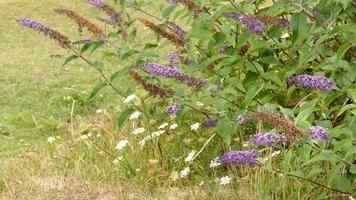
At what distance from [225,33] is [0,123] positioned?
15.3 feet

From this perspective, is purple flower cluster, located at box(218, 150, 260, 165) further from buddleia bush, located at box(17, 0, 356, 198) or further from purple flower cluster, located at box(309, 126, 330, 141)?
purple flower cluster, located at box(309, 126, 330, 141)


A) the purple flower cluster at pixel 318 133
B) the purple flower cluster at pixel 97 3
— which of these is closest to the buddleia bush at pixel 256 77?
the purple flower cluster at pixel 97 3

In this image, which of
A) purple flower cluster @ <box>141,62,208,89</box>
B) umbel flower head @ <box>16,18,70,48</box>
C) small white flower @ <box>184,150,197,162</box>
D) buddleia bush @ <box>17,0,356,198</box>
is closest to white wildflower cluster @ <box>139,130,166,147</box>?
buddleia bush @ <box>17,0,356,198</box>

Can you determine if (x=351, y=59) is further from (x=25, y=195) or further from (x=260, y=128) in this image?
(x=25, y=195)

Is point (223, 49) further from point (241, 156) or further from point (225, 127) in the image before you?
point (241, 156)

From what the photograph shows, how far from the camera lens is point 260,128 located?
4648 mm

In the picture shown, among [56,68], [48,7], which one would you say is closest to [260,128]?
[56,68]

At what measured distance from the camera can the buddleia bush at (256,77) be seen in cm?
372

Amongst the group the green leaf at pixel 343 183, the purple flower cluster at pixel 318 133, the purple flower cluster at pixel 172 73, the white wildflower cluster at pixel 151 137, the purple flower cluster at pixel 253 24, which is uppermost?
the purple flower cluster at pixel 253 24

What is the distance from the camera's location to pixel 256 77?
186 inches

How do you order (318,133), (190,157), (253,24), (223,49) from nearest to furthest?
(318,133) < (253,24) < (223,49) < (190,157)

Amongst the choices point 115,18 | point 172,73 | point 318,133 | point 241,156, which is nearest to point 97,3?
point 115,18

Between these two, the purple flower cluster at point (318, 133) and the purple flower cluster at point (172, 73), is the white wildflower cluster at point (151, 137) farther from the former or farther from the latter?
the purple flower cluster at point (318, 133)

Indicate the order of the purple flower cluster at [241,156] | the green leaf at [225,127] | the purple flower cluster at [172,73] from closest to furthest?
the purple flower cluster at [241,156], the purple flower cluster at [172,73], the green leaf at [225,127]
